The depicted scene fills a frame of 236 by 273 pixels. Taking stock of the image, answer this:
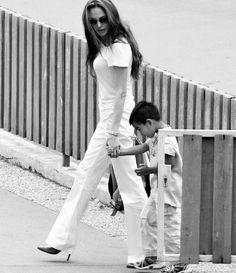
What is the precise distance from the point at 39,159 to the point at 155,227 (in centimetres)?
314

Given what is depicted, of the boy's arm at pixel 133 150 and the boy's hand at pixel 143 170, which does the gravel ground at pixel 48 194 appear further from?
the boy's hand at pixel 143 170

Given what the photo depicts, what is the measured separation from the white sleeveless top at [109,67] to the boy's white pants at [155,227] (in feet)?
2.01

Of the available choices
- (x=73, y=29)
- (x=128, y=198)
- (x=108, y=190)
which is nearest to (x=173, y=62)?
(x=73, y=29)

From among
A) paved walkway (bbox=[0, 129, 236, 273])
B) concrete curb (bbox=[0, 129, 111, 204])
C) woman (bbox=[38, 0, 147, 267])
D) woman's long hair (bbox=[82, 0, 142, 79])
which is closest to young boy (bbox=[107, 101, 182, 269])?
woman (bbox=[38, 0, 147, 267])

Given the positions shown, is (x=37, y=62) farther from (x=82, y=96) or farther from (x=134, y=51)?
(x=134, y=51)

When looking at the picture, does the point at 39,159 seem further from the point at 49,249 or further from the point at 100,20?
the point at 100,20

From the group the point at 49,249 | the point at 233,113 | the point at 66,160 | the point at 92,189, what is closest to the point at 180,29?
the point at 66,160

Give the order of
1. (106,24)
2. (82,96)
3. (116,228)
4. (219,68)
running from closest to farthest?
1. (106,24)
2. (116,228)
3. (82,96)
4. (219,68)

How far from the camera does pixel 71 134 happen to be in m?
12.0

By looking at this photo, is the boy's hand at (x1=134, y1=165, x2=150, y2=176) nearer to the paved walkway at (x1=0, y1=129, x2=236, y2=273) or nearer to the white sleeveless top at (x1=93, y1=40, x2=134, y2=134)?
the white sleeveless top at (x1=93, y1=40, x2=134, y2=134)

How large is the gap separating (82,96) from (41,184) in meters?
0.81

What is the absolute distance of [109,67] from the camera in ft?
29.9

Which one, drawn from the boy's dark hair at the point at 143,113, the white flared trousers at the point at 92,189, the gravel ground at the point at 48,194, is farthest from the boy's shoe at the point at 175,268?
the gravel ground at the point at 48,194

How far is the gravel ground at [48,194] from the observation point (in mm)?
10734
